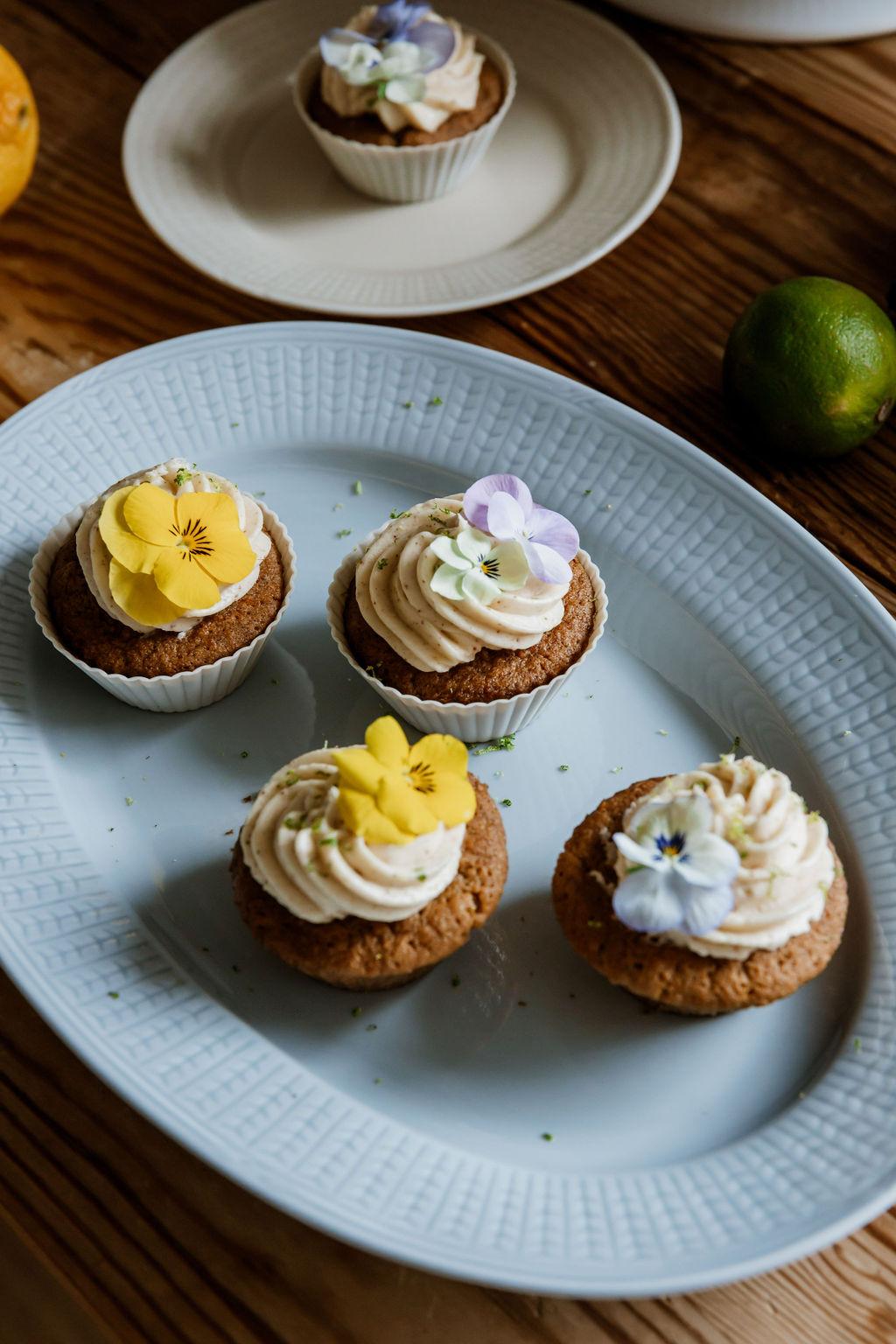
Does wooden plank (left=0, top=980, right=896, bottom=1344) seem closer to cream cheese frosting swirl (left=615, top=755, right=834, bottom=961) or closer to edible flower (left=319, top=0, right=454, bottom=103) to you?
cream cheese frosting swirl (left=615, top=755, right=834, bottom=961)

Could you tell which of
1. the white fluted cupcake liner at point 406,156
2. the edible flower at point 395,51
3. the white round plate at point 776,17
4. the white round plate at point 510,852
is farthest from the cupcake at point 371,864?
the white round plate at point 776,17

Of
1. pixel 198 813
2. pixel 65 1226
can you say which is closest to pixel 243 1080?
pixel 65 1226

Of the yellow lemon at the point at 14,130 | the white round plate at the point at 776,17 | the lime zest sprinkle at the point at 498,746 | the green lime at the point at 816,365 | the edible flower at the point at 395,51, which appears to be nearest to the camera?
the lime zest sprinkle at the point at 498,746

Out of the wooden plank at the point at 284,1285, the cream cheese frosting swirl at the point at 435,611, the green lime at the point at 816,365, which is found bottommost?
the wooden plank at the point at 284,1285

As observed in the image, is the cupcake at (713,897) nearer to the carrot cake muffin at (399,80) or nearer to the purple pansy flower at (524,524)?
the purple pansy flower at (524,524)

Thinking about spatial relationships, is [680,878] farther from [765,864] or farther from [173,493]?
[173,493]

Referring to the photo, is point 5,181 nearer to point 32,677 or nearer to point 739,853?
point 32,677

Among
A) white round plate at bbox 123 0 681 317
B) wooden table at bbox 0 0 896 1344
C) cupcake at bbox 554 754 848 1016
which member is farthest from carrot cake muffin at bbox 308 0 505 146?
cupcake at bbox 554 754 848 1016
